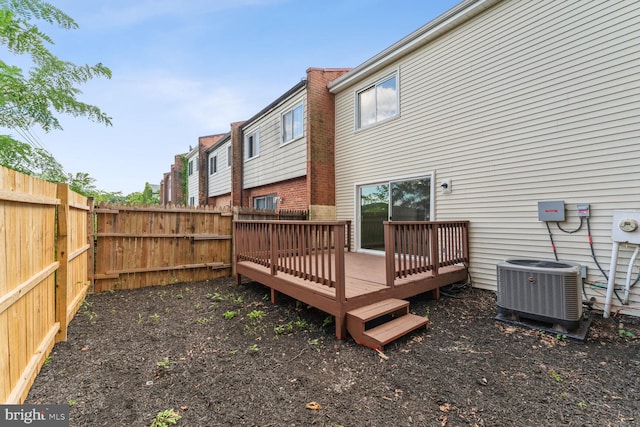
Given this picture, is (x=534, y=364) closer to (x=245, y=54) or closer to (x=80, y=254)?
(x=80, y=254)

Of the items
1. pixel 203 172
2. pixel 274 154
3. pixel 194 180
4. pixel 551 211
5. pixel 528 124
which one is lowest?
pixel 551 211

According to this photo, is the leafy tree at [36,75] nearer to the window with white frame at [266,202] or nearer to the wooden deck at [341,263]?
the wooden deck at [341,263]

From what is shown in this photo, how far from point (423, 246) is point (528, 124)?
2819mm

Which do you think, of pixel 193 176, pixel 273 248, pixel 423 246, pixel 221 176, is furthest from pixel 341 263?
pixel 193 176

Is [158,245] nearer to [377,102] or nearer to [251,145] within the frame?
[377,102]

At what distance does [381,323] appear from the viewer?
3693 millimetres

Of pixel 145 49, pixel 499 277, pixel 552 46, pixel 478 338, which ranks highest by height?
pixel 145 49

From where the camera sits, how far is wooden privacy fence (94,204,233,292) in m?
5.43

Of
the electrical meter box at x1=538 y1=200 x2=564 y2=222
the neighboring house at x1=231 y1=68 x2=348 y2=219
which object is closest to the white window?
the neighboring house at x1=231 y1=68 x2=348 y2=219

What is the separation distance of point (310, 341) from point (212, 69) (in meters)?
11.6

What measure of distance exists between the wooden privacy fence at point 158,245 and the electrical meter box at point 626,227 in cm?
715

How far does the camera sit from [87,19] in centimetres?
576

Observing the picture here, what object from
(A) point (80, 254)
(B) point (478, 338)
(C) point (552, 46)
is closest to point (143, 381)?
(A) point (80, 254)

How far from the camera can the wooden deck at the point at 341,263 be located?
3.47 meters
